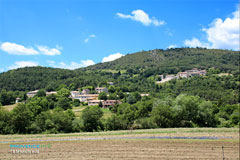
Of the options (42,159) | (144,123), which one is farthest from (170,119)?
(42,159)

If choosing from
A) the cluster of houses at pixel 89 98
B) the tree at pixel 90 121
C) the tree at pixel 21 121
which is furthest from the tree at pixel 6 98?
the tree at pixel 90 121

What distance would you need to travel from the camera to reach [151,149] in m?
18.7

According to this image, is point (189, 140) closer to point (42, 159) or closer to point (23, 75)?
point (42, 159)

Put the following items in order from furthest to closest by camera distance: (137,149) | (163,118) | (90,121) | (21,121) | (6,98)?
1. (6,98)
2. (90,121)
3. (21,121)
4. (163,118)
5. (137,149)

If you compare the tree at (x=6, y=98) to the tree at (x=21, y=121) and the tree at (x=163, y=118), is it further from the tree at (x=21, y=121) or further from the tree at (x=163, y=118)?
the tree at (x=163, y=118)

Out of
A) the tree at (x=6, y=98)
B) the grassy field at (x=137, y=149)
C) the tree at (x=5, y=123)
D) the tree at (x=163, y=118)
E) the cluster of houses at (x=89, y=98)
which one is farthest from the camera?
the tree at (x=6, y=98)

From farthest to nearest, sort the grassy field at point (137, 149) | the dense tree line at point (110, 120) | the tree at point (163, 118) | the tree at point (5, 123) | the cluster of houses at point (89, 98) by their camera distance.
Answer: the cluster of houses at point (89, 98) → the dense tree line at point (110, 120) → the tree at point (163, 118) → the tree at point (5, 123) → the grassy field at point (137, 149)

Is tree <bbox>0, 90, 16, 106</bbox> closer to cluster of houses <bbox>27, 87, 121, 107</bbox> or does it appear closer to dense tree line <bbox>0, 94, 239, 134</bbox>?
cluster of houses <bbox>27, 87, 121, 107</bbox>

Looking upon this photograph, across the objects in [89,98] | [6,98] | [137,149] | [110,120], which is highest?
[6,98]

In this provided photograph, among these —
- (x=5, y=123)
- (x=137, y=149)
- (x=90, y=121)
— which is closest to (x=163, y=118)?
(x=90, y=121)

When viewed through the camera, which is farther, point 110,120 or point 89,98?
point 89,98

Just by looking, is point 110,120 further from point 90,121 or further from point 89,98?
point 89,98

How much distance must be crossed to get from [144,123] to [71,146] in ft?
56.5

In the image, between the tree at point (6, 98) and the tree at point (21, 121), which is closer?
the tree at point (21, 121)
